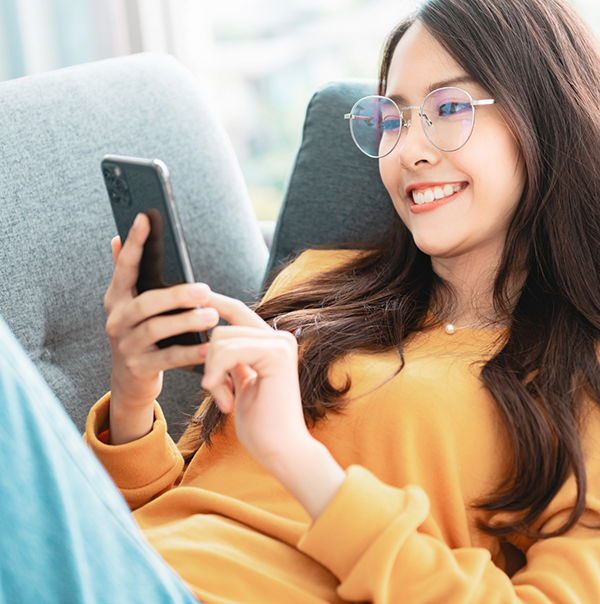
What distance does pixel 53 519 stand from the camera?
0.55 metres

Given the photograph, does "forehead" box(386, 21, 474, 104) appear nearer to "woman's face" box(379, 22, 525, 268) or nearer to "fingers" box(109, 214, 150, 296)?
"woman's face" box(379, 22, 525, 268)

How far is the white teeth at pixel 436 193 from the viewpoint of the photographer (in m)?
0.97

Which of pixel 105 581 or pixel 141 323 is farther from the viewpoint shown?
Result: pixel 141 323

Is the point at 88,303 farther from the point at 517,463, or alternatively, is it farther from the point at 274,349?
the point at 517,463

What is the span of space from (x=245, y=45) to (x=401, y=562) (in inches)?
89.9

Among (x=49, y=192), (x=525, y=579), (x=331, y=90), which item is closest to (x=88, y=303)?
(x=49, y=192)

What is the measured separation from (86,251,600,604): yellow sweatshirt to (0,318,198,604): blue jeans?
170 millimetres

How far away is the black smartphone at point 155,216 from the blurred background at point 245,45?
148cm

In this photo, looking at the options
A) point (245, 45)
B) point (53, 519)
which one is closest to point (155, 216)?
point (53, 519)

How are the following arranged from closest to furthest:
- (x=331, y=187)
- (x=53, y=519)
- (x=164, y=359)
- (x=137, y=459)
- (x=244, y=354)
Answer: (x=53, y=519)
(x=244, y=354)
(x=164, y=359)
(x=137, y=459)
(x=331, y=187)

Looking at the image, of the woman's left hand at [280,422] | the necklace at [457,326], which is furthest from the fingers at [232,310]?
the necklace at [457,326]

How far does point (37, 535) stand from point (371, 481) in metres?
0.33

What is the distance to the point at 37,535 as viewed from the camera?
541mm

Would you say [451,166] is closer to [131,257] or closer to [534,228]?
[534,228]
